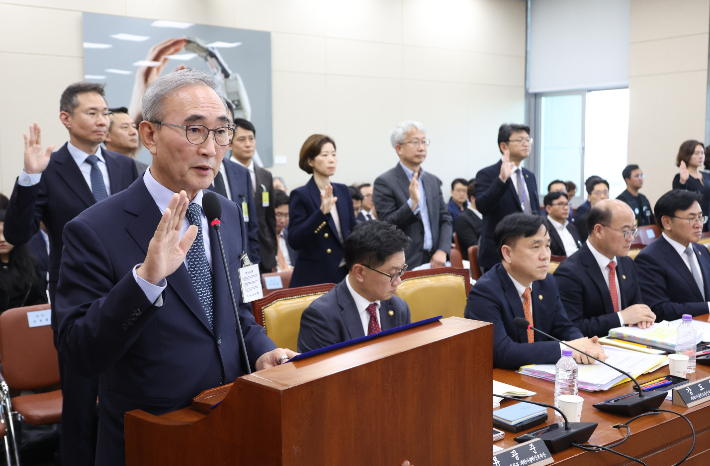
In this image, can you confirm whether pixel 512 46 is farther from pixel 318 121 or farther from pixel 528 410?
pixel 528 410

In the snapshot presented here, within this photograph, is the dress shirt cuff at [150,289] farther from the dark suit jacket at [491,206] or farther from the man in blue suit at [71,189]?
the dark suit jacket at [491,206]

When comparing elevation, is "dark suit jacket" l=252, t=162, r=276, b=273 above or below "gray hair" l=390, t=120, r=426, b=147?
below

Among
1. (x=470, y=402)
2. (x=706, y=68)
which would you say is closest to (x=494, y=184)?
(x=470, y=402)

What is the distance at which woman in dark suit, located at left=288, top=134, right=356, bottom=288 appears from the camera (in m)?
3.56

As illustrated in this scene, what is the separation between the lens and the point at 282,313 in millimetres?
2441

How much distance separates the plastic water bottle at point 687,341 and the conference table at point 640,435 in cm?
26

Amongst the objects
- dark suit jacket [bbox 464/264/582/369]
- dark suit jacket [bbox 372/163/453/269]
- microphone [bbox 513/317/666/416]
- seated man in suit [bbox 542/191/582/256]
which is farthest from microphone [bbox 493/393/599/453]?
seated man in suit [bbox 542/191/582/256]

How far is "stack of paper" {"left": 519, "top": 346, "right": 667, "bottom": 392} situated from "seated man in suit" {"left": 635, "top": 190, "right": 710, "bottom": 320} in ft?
3.57

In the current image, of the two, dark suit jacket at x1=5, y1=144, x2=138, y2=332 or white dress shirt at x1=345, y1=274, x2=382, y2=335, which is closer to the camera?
white dress shirt at x1=345, y1=274, x2=382, y2=335

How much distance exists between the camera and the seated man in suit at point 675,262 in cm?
334

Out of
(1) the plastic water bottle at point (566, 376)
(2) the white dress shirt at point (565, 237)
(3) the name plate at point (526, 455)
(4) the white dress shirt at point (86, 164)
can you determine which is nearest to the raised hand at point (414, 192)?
(4) the white dress shirt at point (86, 164)

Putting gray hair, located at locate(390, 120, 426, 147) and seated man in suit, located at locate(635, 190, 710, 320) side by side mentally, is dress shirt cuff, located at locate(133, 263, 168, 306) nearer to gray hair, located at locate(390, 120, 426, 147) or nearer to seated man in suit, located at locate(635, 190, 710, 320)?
seated man in suit, located at locate(635, 190, 710, 320)

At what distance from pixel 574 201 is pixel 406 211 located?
725cm

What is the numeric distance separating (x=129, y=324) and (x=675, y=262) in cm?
309
